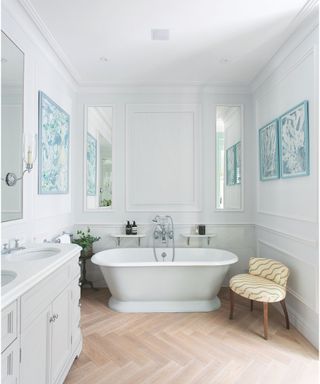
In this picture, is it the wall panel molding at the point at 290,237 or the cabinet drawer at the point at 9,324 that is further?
the wall panel molding at the point at 290,237

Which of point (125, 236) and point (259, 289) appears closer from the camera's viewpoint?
point (259, 289)

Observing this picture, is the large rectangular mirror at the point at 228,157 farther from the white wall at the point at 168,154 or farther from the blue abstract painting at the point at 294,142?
the blue abstract painting at the point at 294,142

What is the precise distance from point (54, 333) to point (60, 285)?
27 centimetres

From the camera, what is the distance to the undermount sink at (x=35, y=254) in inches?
69.5

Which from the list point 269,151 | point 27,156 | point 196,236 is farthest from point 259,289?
point 27,156

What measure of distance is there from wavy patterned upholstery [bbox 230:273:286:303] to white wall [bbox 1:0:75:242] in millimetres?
2002

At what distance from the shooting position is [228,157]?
3633 millimetres

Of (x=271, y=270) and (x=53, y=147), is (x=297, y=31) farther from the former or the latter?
(x=53, y=147)

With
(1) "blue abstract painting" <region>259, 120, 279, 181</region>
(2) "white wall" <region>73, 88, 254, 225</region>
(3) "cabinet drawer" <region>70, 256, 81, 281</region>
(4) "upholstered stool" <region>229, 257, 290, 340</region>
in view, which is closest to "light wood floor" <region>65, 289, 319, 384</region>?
(4) "upholstered stool" <region>229, 257, 290, 340</region>

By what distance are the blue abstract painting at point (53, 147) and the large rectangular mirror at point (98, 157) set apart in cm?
39

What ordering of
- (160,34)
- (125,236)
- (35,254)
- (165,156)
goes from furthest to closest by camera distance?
(165,156) → (125,236) → (160,34) → (35,254)

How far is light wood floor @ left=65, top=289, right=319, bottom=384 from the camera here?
5.96 feet

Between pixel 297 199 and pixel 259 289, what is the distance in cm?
92

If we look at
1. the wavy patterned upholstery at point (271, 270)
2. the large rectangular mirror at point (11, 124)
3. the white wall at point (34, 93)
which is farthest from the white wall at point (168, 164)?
the large rectangular mirror at point (11, 124)
